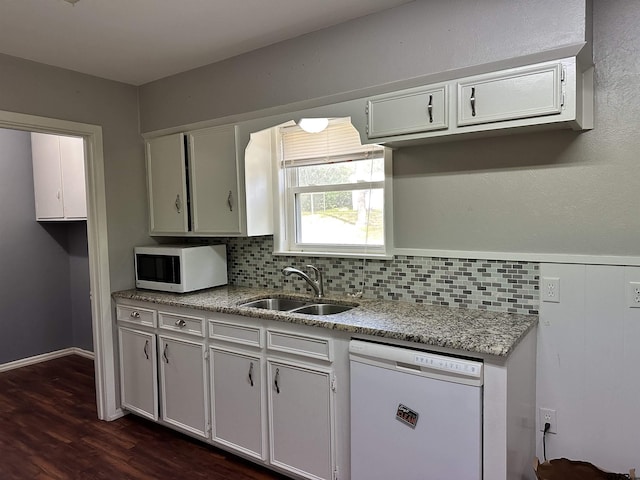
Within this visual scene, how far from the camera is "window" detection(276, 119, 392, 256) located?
284 centimetres

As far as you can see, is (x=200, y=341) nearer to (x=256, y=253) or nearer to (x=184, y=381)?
(x=184, y=381)

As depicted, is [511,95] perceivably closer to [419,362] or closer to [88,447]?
[419,362]

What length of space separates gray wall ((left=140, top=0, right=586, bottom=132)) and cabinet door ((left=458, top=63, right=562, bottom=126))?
8 cm

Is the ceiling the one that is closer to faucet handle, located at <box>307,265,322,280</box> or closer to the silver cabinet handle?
the silver cabinet handle

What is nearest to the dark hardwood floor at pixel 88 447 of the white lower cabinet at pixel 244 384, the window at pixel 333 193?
the white lower cabinet at pixel 244 384

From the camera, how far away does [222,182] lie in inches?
122

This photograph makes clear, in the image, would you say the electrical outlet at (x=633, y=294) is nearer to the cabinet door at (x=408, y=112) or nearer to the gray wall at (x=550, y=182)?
the gray wall at (x=550, y=182)

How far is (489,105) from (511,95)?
95 millimetres

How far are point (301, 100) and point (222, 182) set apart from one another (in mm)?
861

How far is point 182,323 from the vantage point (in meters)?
2.86

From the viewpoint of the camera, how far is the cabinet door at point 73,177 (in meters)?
4.07

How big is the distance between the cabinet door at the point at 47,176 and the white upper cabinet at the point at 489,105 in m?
3.30

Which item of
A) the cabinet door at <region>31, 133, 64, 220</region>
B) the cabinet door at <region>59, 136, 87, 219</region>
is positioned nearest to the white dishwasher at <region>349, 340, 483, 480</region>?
the cabinet door at <region>59, 136, 87, 219</region>

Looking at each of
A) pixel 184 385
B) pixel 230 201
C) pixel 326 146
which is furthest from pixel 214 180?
pixel 184 385
